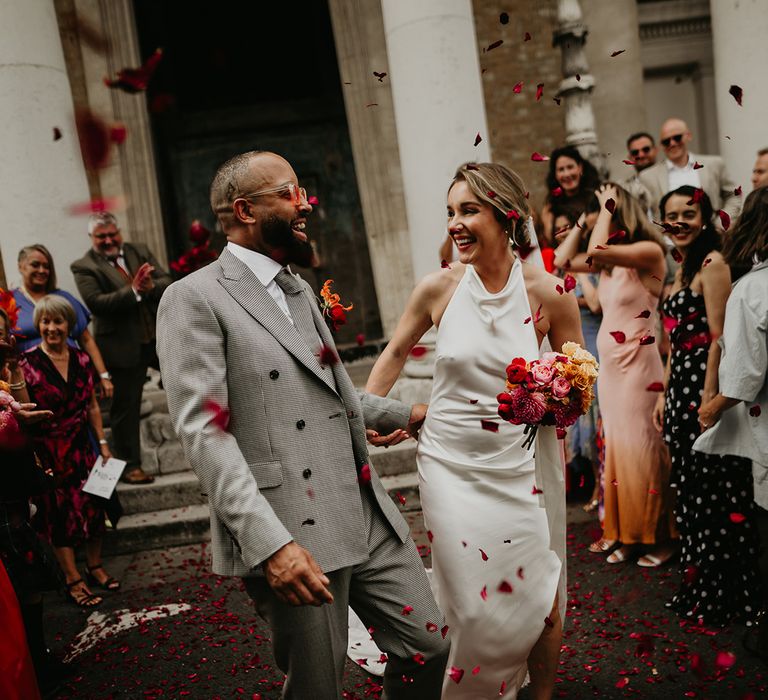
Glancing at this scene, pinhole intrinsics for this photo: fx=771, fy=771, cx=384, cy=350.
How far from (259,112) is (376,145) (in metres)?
1.87

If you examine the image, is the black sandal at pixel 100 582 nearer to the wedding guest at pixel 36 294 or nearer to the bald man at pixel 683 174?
the wedding guest at pixel 36 294

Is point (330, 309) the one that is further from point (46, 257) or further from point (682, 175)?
point (682, 175)

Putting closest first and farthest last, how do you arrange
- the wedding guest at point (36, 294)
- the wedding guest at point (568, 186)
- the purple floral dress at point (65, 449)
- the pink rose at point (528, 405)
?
the pink rose at point (528, 405) → the purple floral dress at point (65, 449) → the wedding guest at point (36, 294) → the wedding guest at point (568, 186)

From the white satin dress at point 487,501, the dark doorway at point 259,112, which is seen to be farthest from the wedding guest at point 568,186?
the dark doorway at point 259,112

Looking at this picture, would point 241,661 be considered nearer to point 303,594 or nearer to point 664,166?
point 303,594

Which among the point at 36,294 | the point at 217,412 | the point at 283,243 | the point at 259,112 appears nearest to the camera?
the point at 217,412

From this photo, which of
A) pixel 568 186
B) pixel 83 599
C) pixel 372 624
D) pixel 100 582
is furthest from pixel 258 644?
pixel 568 186

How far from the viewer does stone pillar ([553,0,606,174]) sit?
28.6ft

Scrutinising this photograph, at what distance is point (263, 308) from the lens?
2584mm

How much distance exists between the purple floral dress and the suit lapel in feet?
10.5

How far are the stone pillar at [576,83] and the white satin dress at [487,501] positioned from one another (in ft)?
19.6

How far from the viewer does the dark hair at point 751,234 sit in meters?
3.67

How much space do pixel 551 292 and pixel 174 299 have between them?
5.70ft

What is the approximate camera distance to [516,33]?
34.8ft
